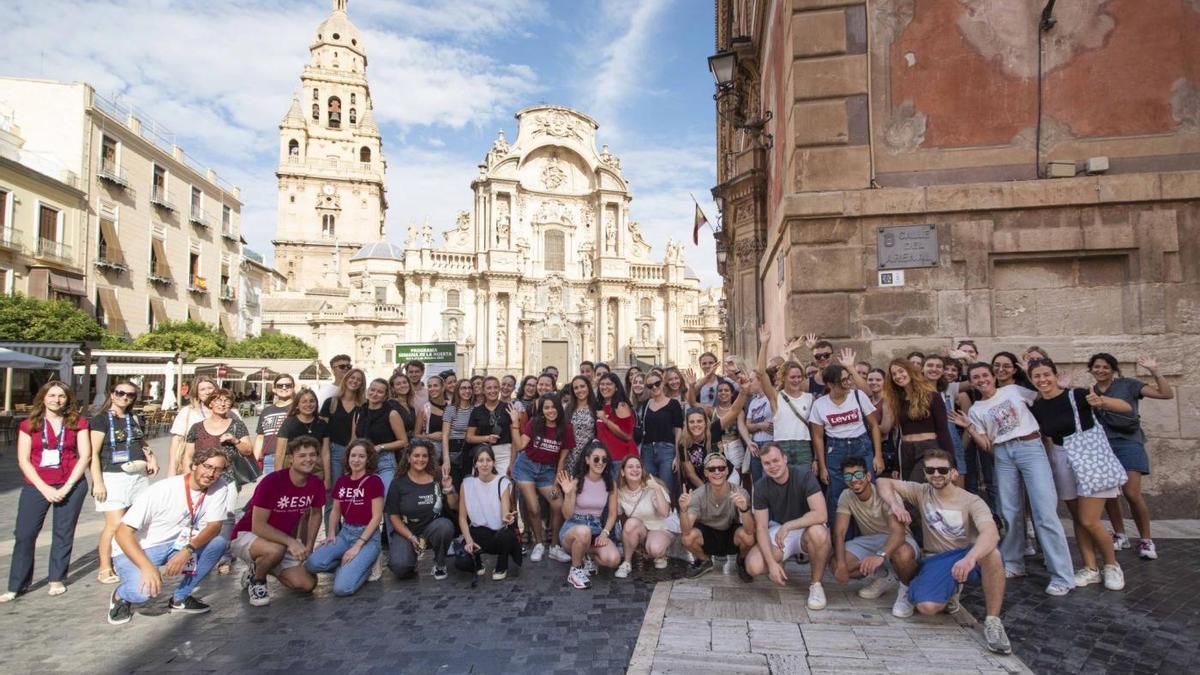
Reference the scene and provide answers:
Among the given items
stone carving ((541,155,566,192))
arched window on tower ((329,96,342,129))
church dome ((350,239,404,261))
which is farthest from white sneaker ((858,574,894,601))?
arched window on tower ((329,96,342,129))

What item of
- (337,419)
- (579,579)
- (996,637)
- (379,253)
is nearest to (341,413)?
(337,419)

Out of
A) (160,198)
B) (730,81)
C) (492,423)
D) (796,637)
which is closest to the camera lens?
(796,637)

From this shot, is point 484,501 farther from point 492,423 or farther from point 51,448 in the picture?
point 51,448

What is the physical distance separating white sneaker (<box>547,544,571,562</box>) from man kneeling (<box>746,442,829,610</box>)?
1.65 metres

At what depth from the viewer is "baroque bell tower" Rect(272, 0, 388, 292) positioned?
1918 inches

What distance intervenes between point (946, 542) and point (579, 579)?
8.41 ft

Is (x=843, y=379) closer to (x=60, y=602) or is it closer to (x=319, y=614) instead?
(x=319, y=614)

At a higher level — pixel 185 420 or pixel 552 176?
pixel 552 176

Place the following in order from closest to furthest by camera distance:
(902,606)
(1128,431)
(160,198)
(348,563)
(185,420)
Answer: (902,606), (348,563), (1128,431), (185,420), (160,198)

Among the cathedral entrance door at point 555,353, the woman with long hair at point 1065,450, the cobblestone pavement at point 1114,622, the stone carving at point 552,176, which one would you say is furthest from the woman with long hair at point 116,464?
the stone carving at point 552,176

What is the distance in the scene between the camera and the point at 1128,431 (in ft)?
16.1

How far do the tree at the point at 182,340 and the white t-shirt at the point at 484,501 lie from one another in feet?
71.4

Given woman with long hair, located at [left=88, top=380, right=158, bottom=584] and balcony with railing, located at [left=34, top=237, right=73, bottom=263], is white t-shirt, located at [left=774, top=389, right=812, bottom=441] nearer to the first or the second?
woman with long hair, located at [left=88, top=380, right=158, bottom=584]

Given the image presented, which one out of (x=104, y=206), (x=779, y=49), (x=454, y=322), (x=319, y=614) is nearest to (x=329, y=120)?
(x=454, y=322)
